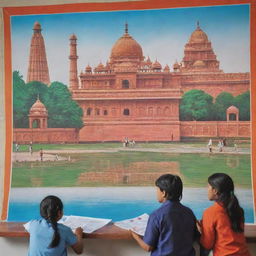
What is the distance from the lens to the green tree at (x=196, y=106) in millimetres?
2809

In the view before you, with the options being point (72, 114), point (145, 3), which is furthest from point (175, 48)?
point (72, 114)

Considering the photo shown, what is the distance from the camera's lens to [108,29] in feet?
9.39

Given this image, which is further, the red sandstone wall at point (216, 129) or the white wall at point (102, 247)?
the red sandstone wall at point (216, 129)

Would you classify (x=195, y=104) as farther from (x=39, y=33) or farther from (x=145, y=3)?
(x=39, y=33)

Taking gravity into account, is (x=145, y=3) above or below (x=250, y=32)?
above

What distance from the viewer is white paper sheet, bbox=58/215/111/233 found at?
2.48 meters

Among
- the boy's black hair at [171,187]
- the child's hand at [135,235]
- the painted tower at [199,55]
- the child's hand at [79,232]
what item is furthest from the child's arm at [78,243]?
the painted tower at [199,55]

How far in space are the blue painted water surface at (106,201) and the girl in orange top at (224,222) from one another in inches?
24.5

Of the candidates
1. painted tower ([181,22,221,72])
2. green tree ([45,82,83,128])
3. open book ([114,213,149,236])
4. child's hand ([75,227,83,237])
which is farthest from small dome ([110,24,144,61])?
child's hand ([75,227,83,237])

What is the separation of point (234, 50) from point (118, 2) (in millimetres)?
842

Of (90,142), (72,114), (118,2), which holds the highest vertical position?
(118,2)

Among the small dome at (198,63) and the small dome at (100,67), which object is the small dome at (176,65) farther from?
the small dome at (100,67)

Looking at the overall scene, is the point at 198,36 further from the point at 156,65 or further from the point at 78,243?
the point at 78,243

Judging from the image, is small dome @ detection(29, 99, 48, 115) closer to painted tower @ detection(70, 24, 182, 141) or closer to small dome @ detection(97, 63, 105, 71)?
painted tower @ detection(70, 24, 182, 141)
